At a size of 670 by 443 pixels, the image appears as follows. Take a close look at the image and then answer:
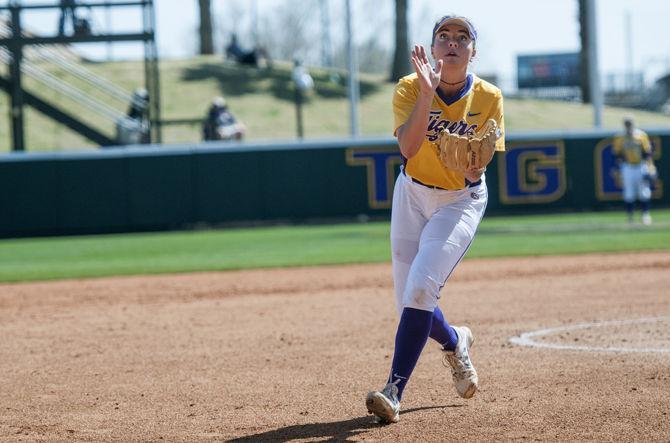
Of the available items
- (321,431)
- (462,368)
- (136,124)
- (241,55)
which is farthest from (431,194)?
(241,55)

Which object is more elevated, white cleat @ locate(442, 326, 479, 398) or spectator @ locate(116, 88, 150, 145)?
spectator @ locate(116, 88, 150, 145)

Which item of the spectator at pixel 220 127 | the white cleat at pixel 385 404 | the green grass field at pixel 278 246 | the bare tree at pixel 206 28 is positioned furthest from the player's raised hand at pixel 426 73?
the bare tree at pixel 206 28

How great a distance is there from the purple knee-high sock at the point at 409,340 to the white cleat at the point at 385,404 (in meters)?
0.05

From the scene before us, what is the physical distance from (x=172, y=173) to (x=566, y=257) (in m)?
10.8

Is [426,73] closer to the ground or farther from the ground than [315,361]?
farther from the ground

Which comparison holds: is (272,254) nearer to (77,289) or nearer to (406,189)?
(77,289)

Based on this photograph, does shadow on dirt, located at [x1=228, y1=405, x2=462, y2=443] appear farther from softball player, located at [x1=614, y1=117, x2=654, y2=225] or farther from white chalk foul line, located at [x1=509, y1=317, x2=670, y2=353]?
softball player, located at [x1=614, y1=117, x2=654, y2=225]

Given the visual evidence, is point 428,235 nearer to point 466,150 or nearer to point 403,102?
point 466,150

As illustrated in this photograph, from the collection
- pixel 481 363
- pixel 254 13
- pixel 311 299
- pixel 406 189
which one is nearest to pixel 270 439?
pixel 406 189

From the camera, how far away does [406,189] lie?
5.46 metres

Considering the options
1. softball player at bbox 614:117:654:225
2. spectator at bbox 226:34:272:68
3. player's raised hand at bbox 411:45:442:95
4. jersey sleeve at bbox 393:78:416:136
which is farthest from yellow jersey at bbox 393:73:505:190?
spectator at bbox 226:34:272:68

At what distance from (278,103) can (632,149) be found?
2219 cm

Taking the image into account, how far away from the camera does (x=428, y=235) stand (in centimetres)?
532

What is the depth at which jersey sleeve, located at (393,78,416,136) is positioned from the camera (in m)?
5.26
